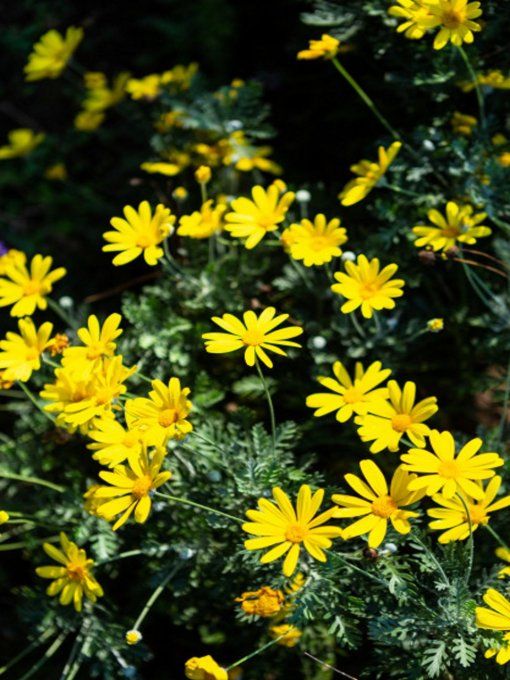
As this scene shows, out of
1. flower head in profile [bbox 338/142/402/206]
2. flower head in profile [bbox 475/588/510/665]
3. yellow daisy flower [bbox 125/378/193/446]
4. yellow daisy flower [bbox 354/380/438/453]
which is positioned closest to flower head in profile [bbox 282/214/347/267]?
flower head in profile [bbox 338/142/402/206]

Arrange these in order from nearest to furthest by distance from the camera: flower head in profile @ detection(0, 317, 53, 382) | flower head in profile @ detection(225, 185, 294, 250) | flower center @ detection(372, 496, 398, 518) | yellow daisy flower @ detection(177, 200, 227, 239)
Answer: flower center @ detection(372, 496, 398, 518), flower head in profile @ detection(0, 317, 53, 382), flower head in profile @ detection(225, 185, 294, 250), yellow daisy flower @ detection(177, 200, 227, 239)

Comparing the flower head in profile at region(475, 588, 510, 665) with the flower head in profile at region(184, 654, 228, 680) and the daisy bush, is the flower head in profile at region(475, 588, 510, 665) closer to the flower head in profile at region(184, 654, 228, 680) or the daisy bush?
the daisy bush

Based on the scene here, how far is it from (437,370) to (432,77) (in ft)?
3.67

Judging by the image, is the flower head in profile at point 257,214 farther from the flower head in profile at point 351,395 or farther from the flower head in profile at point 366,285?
the flower head in profile at point 351,395

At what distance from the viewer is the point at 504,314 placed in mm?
2781

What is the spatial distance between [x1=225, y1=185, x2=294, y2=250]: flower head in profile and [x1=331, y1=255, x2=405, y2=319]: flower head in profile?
33cm

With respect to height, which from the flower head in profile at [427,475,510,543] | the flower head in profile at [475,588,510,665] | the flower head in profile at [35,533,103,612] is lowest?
the flower head in profile at [35,533,103,612]

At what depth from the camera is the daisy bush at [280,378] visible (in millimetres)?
2100

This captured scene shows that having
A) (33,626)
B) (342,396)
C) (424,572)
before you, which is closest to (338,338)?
(342,396)

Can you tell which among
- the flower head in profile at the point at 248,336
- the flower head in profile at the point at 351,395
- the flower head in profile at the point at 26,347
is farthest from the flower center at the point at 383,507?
the flower head in profile at the point at 26,347

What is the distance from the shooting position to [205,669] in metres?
1.93

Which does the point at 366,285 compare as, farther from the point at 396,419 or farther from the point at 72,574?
the point at 72,574

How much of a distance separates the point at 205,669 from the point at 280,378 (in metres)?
1.22

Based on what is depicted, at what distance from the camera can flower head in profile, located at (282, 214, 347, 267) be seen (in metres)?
2.47
